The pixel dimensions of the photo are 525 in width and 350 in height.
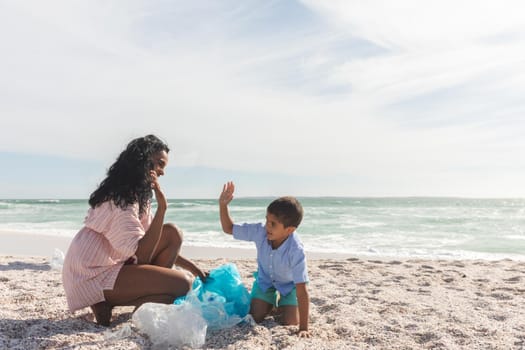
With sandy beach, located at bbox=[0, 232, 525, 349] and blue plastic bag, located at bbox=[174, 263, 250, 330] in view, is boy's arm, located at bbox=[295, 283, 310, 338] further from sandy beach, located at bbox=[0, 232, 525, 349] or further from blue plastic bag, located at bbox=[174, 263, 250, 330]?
blue plastic bag, located at bbox=[174, 263, 250, 330]

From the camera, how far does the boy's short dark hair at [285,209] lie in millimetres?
3281

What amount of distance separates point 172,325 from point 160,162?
4.15 ft

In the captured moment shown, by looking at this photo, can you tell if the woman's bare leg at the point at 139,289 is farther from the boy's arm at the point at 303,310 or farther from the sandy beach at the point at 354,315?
the boy's arm at the point at 303,310

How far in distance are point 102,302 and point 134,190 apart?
0.85 meters

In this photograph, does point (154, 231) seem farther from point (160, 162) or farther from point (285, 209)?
point (285, 209)

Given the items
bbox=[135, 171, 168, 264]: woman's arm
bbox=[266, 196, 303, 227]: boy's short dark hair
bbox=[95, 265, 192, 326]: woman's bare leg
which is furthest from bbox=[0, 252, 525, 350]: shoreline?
bbox=[266, 196, 303, 227]: boy's short dark hair

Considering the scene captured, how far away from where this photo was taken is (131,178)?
10.7 ft

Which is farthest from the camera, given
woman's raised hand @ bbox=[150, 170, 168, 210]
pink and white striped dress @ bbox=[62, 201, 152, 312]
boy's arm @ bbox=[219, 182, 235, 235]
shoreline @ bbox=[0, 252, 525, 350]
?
boy's arm @ bbox=[219, 182, 235, 235]

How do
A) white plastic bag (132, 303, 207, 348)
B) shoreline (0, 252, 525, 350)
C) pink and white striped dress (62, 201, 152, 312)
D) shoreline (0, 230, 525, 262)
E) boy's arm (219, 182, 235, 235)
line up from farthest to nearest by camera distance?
shoreline (0, 230, 525, 262) < boy's arm (219, 182, 235, 235) < pink and white striped dress (62, 201, 152, 312) < shoreline (0, 252, 525, 350) < white plastic bag (132, 303, 207, 348)

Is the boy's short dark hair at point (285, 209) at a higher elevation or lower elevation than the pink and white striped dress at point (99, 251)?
higher

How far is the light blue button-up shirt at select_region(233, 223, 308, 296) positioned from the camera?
3.40m

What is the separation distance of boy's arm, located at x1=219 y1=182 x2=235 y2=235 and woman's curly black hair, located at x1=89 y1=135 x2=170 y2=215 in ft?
1.79

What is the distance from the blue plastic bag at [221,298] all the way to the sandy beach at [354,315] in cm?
11

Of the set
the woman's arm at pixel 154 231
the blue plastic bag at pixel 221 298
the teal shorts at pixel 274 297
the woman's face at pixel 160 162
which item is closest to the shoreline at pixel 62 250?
the blue plastic bag at pixel 221 298
